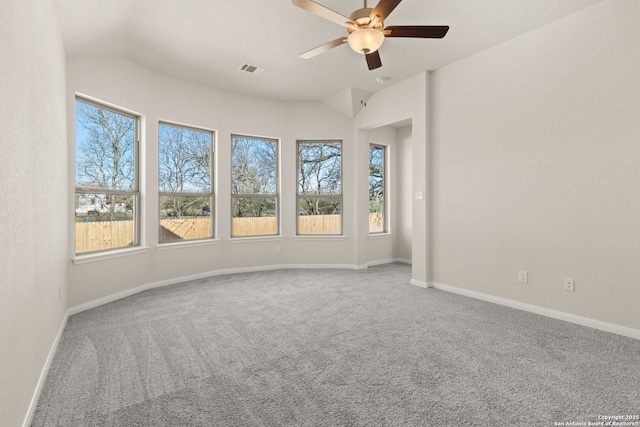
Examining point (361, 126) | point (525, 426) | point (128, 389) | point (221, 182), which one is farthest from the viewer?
point (361, 126)

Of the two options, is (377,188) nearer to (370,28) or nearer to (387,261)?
(387,261)

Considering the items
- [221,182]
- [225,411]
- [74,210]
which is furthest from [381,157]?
[225,411]

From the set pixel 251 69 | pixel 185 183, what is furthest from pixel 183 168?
pixel 251 69

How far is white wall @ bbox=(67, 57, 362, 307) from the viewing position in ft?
11.6

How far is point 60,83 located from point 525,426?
4217 mm

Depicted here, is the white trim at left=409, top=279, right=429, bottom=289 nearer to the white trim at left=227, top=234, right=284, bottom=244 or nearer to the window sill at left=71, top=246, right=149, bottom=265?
the white trim at left=227, top=234, right=284, bottom=244

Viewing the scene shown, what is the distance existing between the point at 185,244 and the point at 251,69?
2.61 metres

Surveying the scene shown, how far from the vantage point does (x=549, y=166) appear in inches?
126

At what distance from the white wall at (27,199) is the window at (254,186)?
270 cm

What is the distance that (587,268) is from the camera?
2.98m

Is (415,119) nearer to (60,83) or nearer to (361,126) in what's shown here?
(361,126)

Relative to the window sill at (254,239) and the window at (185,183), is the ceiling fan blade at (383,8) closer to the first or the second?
the window at (185,183)

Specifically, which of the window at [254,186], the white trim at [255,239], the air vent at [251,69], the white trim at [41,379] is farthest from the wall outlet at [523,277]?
the white trim at [41,379]

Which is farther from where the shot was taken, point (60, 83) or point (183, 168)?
point (183, 168)
